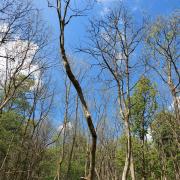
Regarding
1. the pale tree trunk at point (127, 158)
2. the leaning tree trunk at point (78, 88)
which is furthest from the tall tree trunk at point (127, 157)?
the leaning tree trunk at point (78, 88)

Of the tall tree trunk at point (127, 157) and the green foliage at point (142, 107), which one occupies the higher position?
the green foliage at point (142, 107)

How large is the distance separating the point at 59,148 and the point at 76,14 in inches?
1229

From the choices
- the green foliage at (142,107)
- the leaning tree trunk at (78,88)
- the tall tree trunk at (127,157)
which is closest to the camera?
the leaning tree trunk at (78,88)

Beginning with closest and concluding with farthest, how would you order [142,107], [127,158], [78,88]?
1. [78,88]
2. [127,158]
3. [142,107]

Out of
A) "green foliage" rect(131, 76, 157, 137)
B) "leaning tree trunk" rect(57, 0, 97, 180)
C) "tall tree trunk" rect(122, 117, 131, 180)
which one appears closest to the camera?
"leaning tree trunk" rect(57, 0, 97, 180)

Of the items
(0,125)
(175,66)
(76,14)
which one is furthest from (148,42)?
(0,125)

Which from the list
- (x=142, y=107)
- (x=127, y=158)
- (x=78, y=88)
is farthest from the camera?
(x=142, y=107)

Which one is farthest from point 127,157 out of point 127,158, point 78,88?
point 78,88

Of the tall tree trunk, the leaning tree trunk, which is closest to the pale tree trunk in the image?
the tall tree trunk

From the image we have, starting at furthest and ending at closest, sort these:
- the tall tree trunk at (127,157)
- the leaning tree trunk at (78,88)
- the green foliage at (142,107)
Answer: the green foliage at (142,107), the tall tree trunk at (127,157), the leaning tree trunk at (78,88)

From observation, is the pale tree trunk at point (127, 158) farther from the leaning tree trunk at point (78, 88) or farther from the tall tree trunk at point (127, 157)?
the leaning tree trunk at point (78, 88)

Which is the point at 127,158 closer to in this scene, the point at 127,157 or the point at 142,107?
the point at 127,157

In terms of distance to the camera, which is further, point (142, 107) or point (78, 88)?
point (142, 107)

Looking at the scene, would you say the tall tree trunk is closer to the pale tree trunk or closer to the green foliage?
the pale tree trunk
